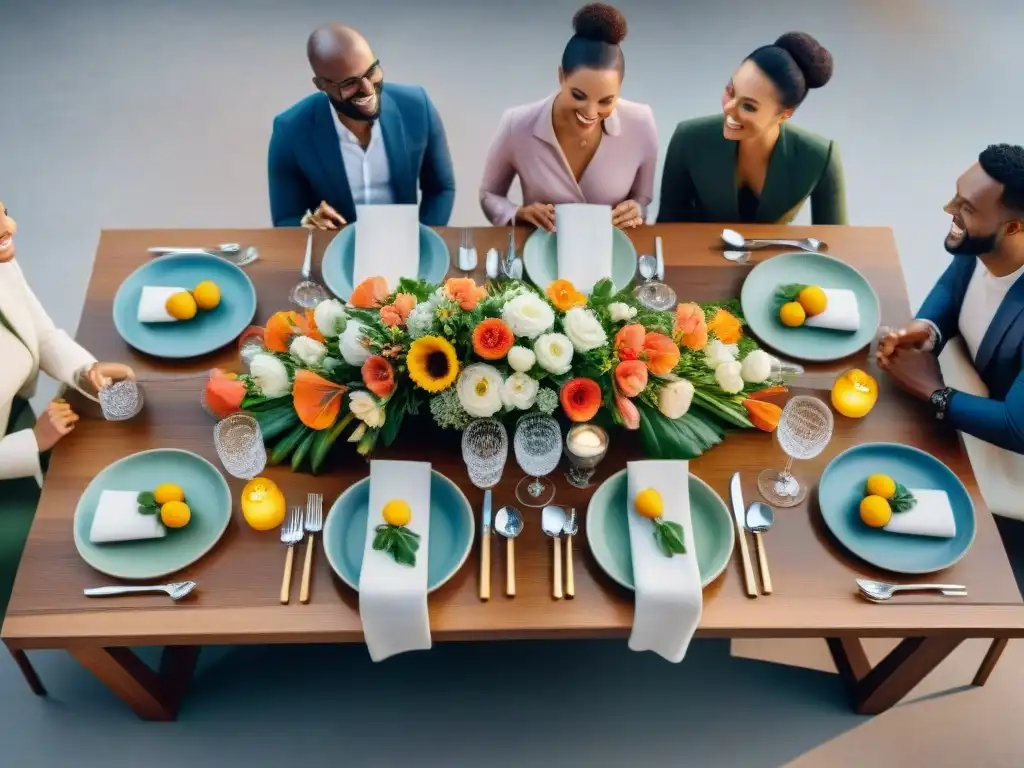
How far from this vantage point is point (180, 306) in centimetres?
181

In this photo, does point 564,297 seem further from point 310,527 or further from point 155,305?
point 155,305

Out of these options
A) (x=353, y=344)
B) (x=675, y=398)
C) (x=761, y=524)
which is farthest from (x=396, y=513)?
(x=761, y=524)

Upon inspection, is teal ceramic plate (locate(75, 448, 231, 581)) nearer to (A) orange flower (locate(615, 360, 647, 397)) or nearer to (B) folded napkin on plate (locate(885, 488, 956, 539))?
(A) orange flower (locate(615, 360, 647, 397))

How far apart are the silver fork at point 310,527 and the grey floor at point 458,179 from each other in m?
0.74

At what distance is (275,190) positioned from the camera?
2.28 metres

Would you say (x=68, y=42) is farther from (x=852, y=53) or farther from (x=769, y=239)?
(x=852, y=53)

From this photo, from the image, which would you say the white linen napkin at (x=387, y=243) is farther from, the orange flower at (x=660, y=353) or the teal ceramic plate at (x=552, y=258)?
the orange flower at (x=660, y=353)

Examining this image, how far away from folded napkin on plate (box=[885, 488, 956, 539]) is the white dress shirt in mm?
1533

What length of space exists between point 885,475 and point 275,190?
5.51 ft

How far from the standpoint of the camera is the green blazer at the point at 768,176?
2154 millimetres

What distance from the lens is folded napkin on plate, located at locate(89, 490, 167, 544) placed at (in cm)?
152

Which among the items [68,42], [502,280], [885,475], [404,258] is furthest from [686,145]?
[68,42]

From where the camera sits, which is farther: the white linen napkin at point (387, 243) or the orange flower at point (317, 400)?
the white linen napkin at point (387, 243)

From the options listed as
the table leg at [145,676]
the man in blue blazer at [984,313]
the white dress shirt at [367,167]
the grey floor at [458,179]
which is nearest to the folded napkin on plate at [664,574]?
the man in blue blazer at [984,313]
